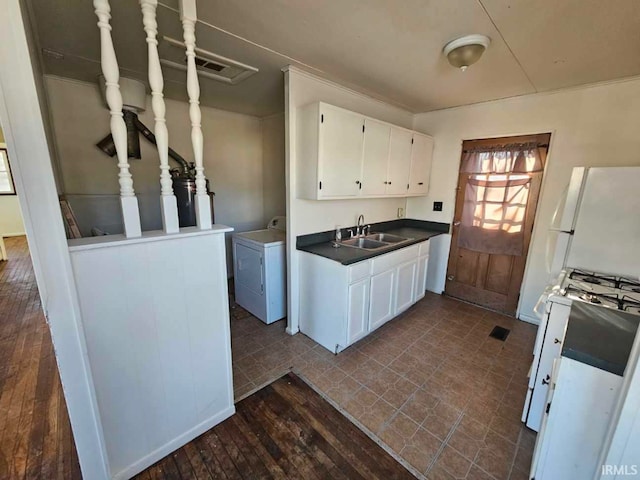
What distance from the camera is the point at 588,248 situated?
1988 millimetres

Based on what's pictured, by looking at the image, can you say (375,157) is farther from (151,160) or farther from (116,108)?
(151,160)

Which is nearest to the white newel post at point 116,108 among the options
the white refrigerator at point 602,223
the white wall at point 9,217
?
the white refrigerator at point 602,223

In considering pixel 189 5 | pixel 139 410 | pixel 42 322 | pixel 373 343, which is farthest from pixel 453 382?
pixel 42 322

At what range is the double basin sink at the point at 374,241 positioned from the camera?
292 cm

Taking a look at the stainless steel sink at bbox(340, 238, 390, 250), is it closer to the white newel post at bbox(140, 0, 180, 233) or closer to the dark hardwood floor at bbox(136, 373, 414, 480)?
the dark hardwood floor at bbox(136, 373, 414, 480)

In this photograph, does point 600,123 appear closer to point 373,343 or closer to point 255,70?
point 373,343

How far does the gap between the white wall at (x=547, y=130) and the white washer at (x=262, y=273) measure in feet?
7.10

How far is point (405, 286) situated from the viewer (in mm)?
2988

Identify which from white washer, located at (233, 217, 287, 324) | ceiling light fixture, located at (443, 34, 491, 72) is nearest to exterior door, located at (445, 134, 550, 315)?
ceiling light fixture, located at (443, 34, 491, 72)

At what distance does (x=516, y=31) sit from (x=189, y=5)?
1817mm

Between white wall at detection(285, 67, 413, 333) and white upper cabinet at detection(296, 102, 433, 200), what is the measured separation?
81mm

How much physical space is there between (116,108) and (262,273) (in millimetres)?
1891

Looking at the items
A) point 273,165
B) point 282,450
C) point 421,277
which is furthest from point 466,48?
point 273,165

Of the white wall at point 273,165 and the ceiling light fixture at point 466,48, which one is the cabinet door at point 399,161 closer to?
the ceiling light fixture at point 466,48
